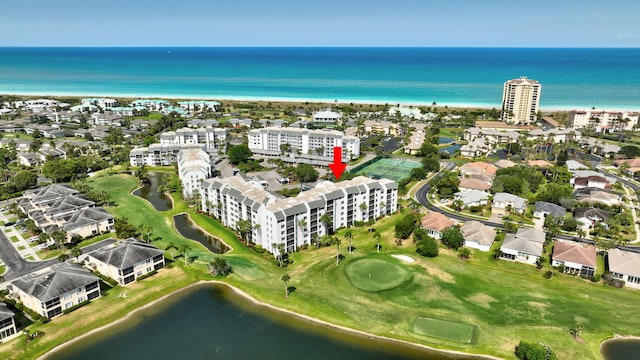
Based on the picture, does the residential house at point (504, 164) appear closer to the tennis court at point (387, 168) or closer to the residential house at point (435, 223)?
the tennis court at point (387, 168)

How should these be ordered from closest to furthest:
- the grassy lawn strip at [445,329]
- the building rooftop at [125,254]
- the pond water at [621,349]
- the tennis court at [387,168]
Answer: the pond water at [621,349]
the grassy lawn strip at [445,329]
the building rooftop at [125,254]
the tennis court at [387,168]

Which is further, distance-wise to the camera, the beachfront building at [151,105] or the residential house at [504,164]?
the beachfront building at [151,105]

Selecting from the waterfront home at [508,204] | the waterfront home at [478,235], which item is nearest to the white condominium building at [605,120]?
the waterfront home at [508,204]

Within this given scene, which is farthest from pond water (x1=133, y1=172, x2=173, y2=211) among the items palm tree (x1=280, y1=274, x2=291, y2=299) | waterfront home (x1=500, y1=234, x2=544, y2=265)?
waterfront home (x1=500, y1=234, x2=544, y2=265)

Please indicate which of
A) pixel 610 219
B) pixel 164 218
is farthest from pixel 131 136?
pixel 610 219

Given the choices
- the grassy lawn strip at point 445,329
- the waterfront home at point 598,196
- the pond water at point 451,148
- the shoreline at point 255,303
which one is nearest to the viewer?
the shoreline at point 255,303
